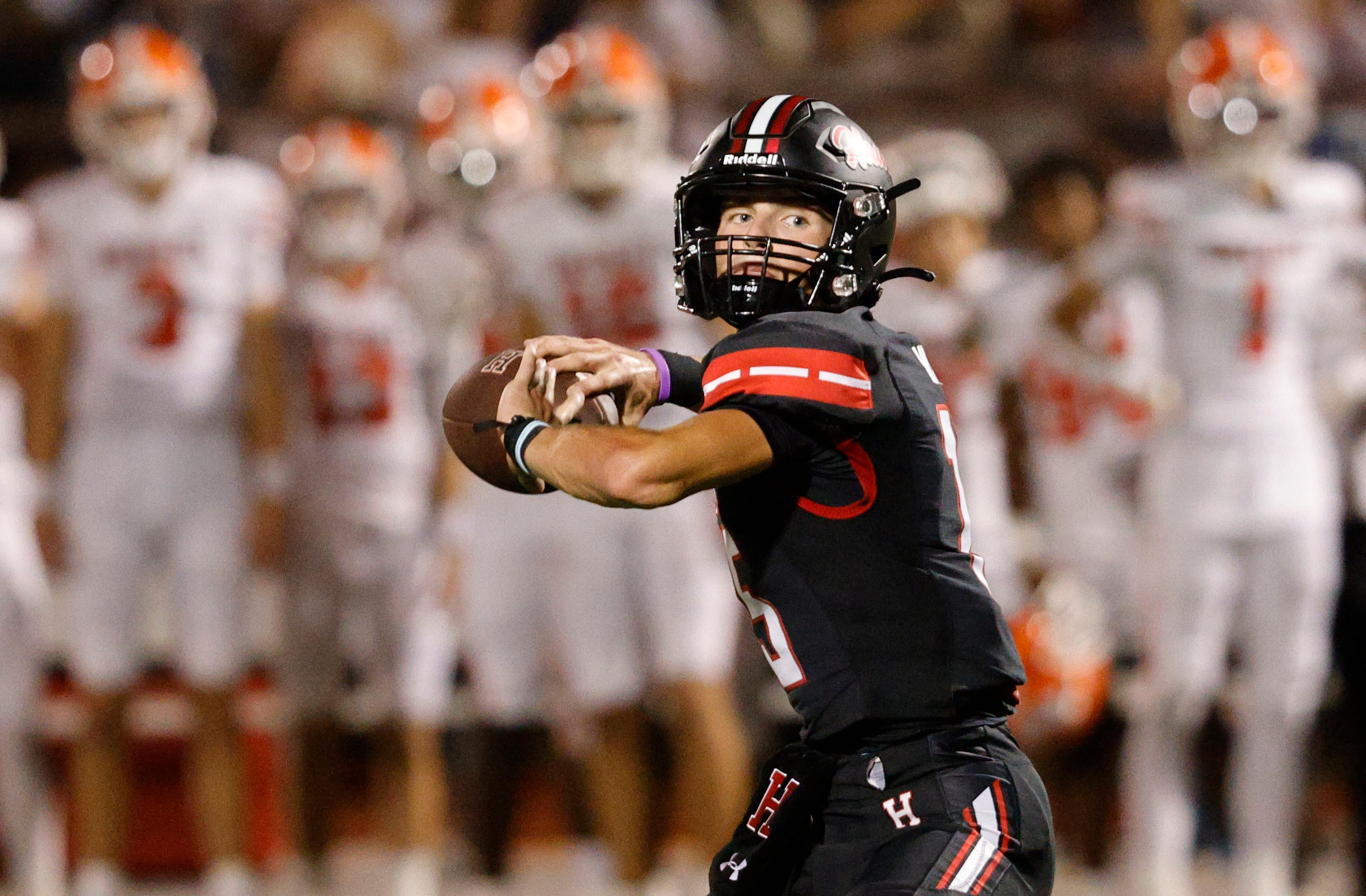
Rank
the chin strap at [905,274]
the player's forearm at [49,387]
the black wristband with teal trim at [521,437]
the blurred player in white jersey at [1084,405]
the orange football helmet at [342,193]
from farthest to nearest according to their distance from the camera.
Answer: the blurred player in white jersey at [1084,405] → the orange football helmet at [342,193] → the player's forearm at [49,387] → the chin strap at [905,274] → the black wristband with teal trim at [521,437]

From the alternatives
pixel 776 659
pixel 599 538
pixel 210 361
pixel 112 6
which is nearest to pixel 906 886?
pixel 776 659

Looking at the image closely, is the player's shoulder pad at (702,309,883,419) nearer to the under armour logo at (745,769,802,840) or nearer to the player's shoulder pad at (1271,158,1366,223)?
the under armour logo at (745,769,802,840)

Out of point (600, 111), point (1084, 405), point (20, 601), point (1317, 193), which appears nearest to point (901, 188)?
A: point (600, 111)

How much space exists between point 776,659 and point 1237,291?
9.69 feet

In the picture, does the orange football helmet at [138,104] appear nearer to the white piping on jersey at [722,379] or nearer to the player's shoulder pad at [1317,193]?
the player's shoulder pad at [1317,193]

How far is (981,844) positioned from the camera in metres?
1.94

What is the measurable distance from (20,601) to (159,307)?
891 mm

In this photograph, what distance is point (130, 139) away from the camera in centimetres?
468

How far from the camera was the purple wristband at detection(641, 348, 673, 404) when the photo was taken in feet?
6.86

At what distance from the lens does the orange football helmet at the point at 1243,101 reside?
181 inches

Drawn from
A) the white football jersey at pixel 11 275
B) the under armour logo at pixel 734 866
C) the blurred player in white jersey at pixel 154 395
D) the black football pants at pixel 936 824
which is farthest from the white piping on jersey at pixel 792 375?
the white football jersey at pixel 11 275

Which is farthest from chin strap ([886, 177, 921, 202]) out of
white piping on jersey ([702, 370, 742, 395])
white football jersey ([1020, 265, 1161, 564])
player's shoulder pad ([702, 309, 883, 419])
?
white football jersey ([1020, 265, 1161, 564])

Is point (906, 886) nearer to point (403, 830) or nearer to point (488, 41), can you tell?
point (403, 830)

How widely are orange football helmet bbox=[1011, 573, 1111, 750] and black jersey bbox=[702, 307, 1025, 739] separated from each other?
2.64 m
